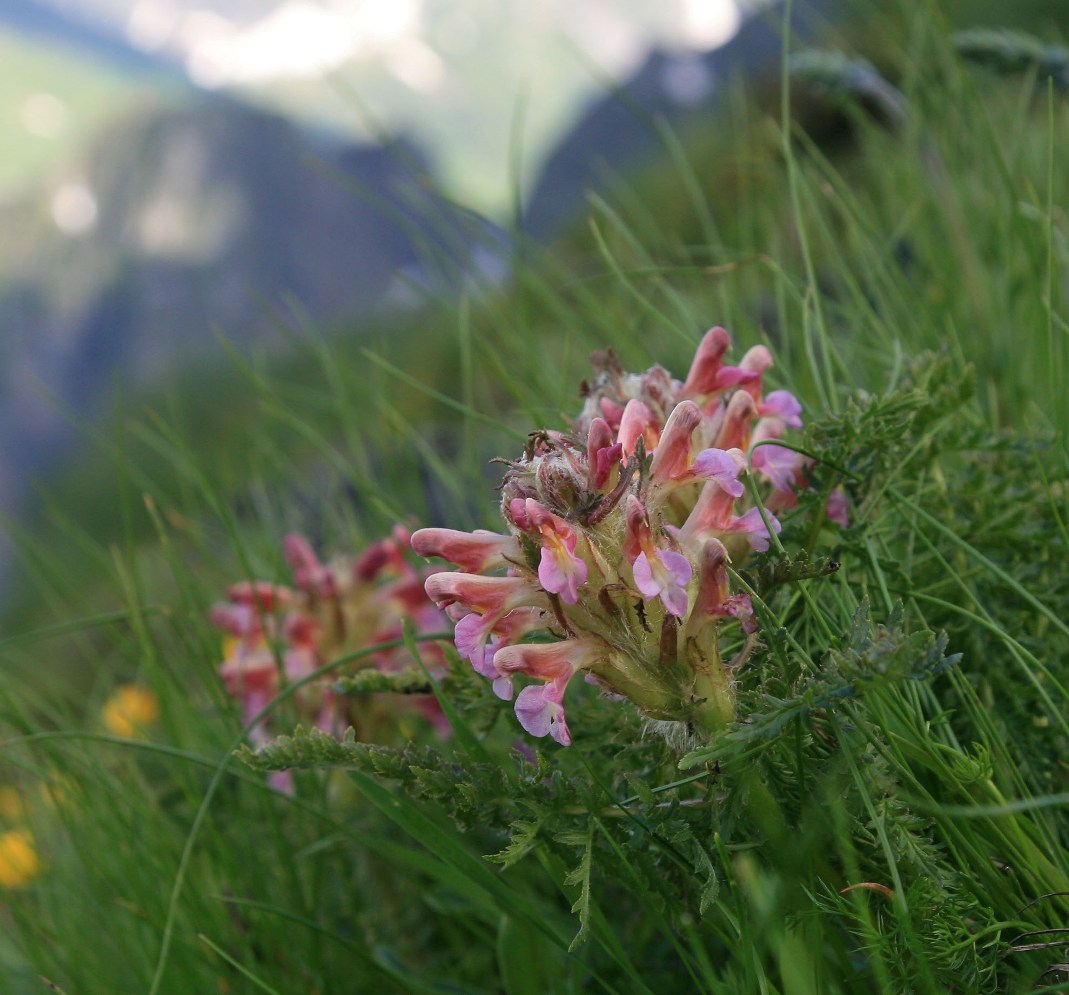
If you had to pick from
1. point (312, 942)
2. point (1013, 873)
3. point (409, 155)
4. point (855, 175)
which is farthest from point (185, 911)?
point (855, 175)

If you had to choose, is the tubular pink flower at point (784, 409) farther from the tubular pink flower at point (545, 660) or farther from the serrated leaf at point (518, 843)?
the serrated leaf at point (518, 843)

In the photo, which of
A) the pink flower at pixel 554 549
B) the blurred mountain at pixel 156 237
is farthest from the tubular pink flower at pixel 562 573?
the blurred mountain at pixel 156 237

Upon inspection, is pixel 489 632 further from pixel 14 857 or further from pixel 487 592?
pixel 14 857

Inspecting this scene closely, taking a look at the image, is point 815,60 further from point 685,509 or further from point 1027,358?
point 685,509

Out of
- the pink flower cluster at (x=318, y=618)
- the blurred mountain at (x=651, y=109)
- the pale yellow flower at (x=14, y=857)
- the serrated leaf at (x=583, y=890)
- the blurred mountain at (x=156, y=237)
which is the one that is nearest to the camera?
the serrated leaf at (x=583, y=890)

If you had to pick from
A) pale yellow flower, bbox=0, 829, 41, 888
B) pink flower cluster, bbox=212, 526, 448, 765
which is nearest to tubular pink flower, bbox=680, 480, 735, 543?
pink flower cluster, bbox=212, 526, 448, 765

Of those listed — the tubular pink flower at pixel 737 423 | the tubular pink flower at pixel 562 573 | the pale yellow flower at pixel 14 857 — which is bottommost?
the pale yellow flower at pixel 14 857

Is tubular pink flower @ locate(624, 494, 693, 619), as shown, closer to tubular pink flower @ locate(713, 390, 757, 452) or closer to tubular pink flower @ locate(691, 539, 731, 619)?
tubular pink flower @ locate(691, 539, 731, 619)
